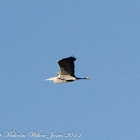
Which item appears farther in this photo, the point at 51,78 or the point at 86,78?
the point at 51,78

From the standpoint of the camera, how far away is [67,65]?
52656 mm

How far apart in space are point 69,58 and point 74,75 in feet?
10.3

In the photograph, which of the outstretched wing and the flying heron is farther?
the flying heron

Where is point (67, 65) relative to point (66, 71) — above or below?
above

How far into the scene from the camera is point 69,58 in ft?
A: 168

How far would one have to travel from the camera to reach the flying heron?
5181 centimetres

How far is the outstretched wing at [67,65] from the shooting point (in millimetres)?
51519

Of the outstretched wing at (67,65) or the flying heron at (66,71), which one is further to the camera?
the flying heron at (66,71)

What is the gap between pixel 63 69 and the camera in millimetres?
53625

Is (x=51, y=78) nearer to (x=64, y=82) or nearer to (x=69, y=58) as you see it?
(x=64, y=82)

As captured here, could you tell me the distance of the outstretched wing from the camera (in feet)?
169

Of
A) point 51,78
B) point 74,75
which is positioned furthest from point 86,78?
point 51,78

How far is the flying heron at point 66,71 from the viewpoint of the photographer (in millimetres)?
51812

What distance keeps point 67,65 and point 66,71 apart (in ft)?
3.88
